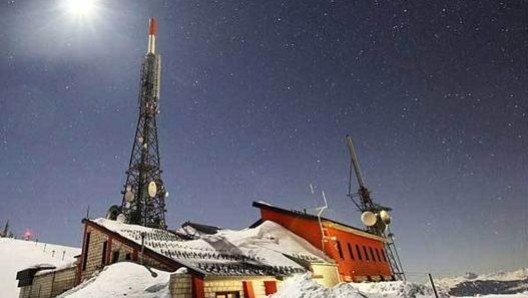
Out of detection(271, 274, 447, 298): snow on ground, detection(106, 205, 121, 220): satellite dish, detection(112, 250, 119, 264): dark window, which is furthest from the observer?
detection(106, 205, 121, 220): satellite dish

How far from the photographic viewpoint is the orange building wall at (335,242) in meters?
27.4

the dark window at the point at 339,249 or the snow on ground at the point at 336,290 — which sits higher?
the dark window at the point at 339,249

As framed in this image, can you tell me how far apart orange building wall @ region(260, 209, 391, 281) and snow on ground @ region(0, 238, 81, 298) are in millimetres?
37220

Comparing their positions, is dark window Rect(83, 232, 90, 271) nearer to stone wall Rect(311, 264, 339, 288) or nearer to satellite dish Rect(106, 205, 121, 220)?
satellite dish Rect(106, 205, 121, 220)

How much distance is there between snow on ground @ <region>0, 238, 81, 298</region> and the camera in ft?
168

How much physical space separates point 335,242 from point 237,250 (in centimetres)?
1023

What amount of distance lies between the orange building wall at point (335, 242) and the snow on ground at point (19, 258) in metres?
37.2

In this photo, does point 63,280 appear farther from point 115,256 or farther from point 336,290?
point 336,290

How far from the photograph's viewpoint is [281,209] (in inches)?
1224

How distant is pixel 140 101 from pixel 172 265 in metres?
29.7

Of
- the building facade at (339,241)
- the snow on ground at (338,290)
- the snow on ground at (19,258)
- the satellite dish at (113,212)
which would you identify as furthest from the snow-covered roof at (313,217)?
the snow on ground at (19,258)

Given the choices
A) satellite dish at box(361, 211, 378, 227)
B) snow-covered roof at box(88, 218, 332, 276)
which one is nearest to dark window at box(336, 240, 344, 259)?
snow-covered roof at box(88, 218, 332, 276)

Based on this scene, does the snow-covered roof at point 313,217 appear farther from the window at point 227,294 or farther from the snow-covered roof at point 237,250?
the window at point 227,294

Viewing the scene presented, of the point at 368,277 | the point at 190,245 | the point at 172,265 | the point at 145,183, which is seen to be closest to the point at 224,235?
the point at 190,245
